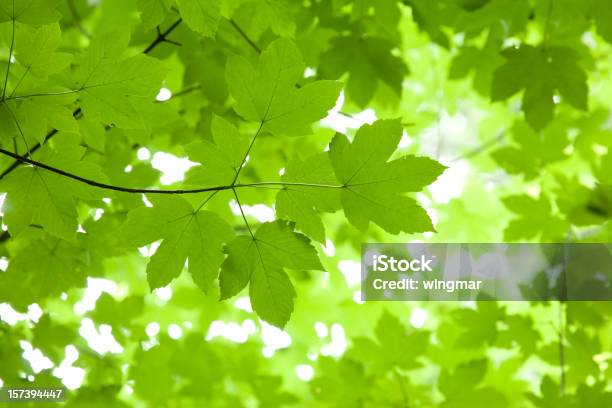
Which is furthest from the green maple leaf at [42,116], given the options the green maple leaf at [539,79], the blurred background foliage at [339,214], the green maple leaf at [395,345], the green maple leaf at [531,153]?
the green maple leaf at [531,153]

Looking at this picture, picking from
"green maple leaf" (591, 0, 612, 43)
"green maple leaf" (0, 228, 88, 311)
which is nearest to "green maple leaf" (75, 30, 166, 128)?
"green maple leaf" (0, 228, 88, 311)

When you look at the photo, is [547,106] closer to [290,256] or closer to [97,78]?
[290,256]

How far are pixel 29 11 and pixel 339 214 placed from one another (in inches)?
77.3

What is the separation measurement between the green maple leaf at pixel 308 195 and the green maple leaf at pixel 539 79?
956 mm

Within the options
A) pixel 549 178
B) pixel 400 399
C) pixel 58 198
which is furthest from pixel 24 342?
pixel 549 178

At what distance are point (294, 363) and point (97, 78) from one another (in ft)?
7.96

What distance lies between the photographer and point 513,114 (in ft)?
10.6

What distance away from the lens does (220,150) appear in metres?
1.09

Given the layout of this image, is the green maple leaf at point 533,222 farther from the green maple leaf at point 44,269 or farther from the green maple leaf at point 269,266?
the green maple leaf at point 44,269

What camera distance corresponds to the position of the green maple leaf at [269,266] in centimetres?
108

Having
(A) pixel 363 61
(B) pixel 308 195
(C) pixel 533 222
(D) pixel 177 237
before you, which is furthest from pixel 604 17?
(D) pixel 177 237

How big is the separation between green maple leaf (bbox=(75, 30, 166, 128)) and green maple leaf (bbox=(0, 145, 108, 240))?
0.12m

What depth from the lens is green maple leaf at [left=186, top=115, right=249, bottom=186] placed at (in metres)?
1.09

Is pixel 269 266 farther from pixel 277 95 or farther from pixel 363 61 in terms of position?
pixel 363 61
